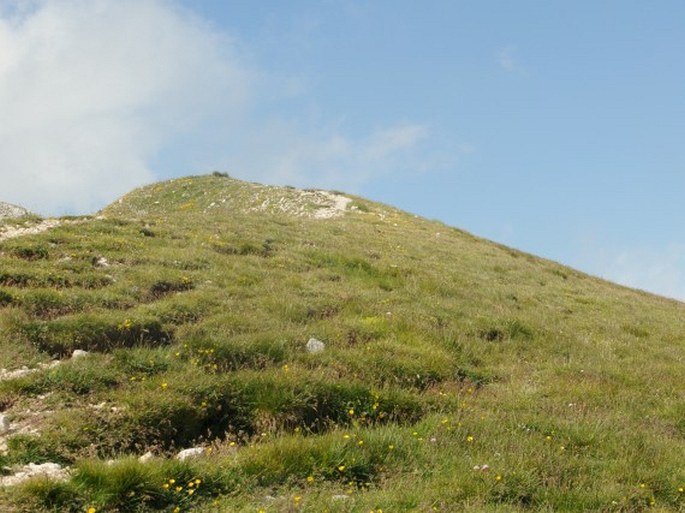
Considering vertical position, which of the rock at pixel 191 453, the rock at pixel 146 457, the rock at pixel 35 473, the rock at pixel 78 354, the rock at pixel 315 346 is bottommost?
the rock at pixel 35 473

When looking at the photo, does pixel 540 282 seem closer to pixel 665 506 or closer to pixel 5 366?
pixel 665 506

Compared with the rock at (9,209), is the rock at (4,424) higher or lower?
lower

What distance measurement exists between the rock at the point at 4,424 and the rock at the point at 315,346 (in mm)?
4683

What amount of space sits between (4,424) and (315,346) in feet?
16.4

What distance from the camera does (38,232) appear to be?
16.5m

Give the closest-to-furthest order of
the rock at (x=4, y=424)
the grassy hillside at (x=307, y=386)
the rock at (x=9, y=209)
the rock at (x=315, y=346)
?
the grassy hillside at (x=307, y=386)
the rock at (x=4, y=424)
the rock at (x=315, y=346)
the rock at (x=9, y=209)

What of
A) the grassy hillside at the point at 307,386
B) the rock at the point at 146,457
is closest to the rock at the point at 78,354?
the grassy hillside at the point at 307,386

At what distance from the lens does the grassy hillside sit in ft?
22.8

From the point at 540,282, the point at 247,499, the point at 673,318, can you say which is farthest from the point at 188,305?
the point at 673,318

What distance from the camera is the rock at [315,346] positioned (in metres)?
Answer: 11.3

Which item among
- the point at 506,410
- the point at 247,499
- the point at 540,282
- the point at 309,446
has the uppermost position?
the point at 540,282

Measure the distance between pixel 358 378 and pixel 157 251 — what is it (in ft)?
26.2

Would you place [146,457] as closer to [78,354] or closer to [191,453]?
[191,453]

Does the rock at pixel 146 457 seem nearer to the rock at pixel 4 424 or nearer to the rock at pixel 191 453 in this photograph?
the rock at pixel 191 453
